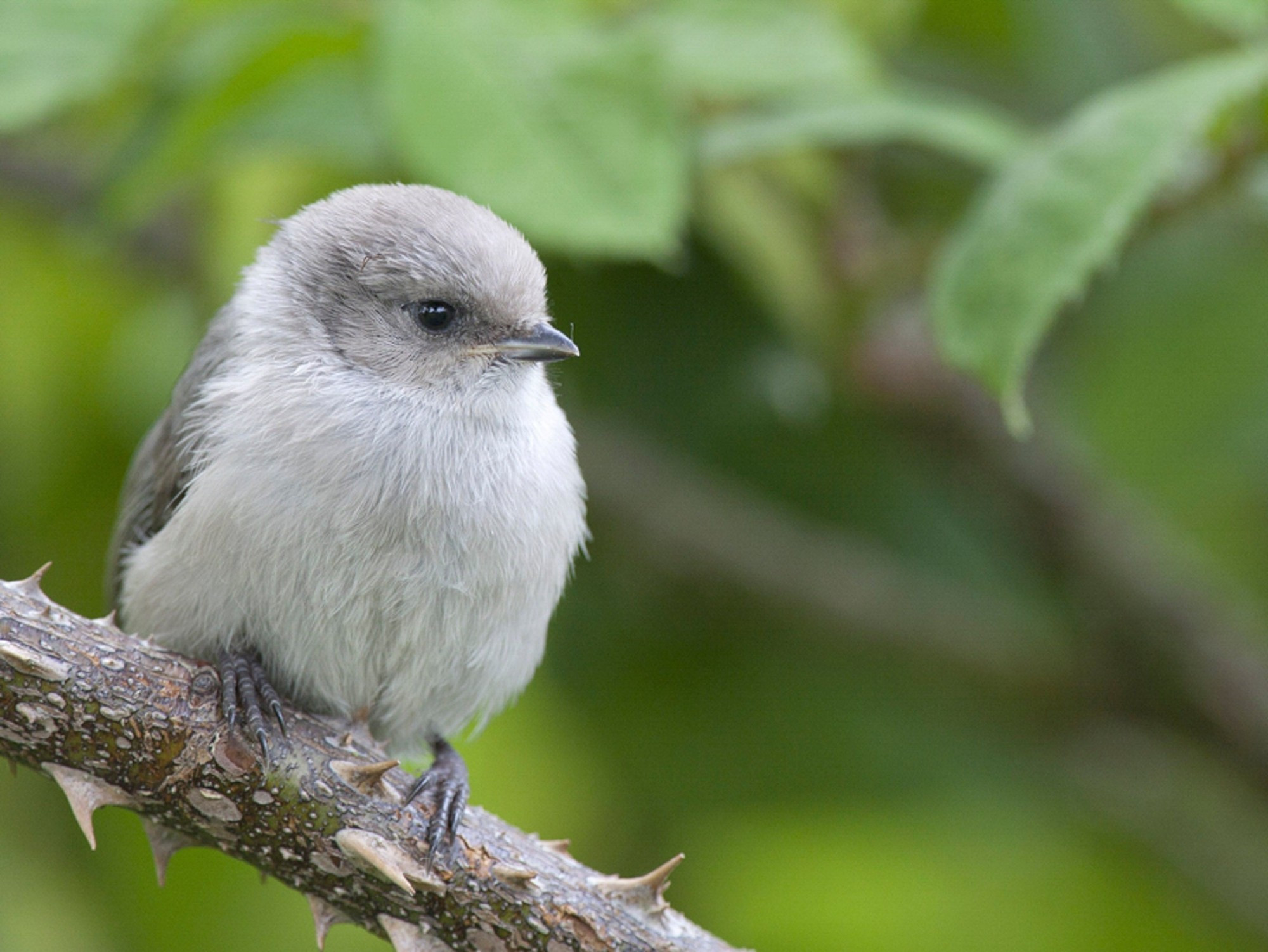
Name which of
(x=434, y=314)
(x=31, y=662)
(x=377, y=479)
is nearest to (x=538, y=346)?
(x=434, y=314)

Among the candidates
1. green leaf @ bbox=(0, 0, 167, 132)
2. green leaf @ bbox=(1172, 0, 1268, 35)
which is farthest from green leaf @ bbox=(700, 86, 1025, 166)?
green leaf @ bbox=(0, 0, 167, 132)

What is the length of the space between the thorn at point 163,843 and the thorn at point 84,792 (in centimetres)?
25

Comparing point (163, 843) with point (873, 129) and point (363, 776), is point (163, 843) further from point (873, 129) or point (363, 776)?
point (873, 129)

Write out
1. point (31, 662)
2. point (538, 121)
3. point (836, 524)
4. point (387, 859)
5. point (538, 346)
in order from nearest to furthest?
1. point (31, 662)
2. point (387, 859)
3. point (538, 121)
4. point (538, 346)
5. point (836, 524)

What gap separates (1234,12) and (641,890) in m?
1.81

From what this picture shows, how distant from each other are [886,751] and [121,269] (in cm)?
247

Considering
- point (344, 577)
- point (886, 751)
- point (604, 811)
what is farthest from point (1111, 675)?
point (344, 577)

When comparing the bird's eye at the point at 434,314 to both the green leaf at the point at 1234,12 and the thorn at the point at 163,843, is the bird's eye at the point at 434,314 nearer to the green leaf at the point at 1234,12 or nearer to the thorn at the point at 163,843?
the thorn at the point at 163,843

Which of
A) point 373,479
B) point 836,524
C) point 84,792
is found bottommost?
point 84,792

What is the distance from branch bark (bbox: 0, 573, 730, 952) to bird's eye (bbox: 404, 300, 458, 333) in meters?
0.96

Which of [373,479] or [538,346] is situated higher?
[538,346]

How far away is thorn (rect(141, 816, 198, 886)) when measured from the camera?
2.03 meters

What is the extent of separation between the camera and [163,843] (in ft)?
6.82

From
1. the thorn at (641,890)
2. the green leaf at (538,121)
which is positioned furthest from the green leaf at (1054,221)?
the thorn at (641,890)
